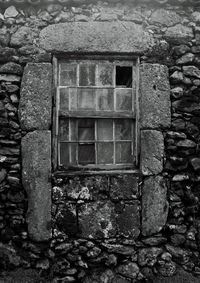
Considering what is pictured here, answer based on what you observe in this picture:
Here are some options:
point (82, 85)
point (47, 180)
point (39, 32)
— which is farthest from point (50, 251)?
point (39, 32)

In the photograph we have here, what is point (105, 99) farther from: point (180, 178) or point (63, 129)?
point (180, 178)

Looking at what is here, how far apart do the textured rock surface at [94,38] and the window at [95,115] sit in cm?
18

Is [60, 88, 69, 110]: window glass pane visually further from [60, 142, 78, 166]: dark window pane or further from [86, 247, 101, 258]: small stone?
[86, 247, 101, 258]: small stone

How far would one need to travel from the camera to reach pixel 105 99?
4.23m

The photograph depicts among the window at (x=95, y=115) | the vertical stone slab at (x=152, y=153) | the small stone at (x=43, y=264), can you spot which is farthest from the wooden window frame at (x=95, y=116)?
the small stone at (x=43, y=264)

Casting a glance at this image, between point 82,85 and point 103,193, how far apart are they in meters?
1.36

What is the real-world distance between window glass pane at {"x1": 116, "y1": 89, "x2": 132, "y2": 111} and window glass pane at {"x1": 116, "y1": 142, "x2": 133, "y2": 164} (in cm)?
45

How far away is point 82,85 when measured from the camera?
4.21 meters

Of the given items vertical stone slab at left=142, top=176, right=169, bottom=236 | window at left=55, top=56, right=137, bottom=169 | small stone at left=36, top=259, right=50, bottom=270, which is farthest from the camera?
window at left=55, top=56, right=137, bottom=169

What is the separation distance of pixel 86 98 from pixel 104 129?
0.45 meters

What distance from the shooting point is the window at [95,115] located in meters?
4.20

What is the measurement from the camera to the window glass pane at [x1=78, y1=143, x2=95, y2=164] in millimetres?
4238

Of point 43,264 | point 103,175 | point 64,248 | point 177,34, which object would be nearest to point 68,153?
point 103,175

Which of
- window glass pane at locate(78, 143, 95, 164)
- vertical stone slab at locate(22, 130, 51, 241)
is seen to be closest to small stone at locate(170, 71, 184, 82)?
window glass pane at locate(78, 143, 95, 164)
